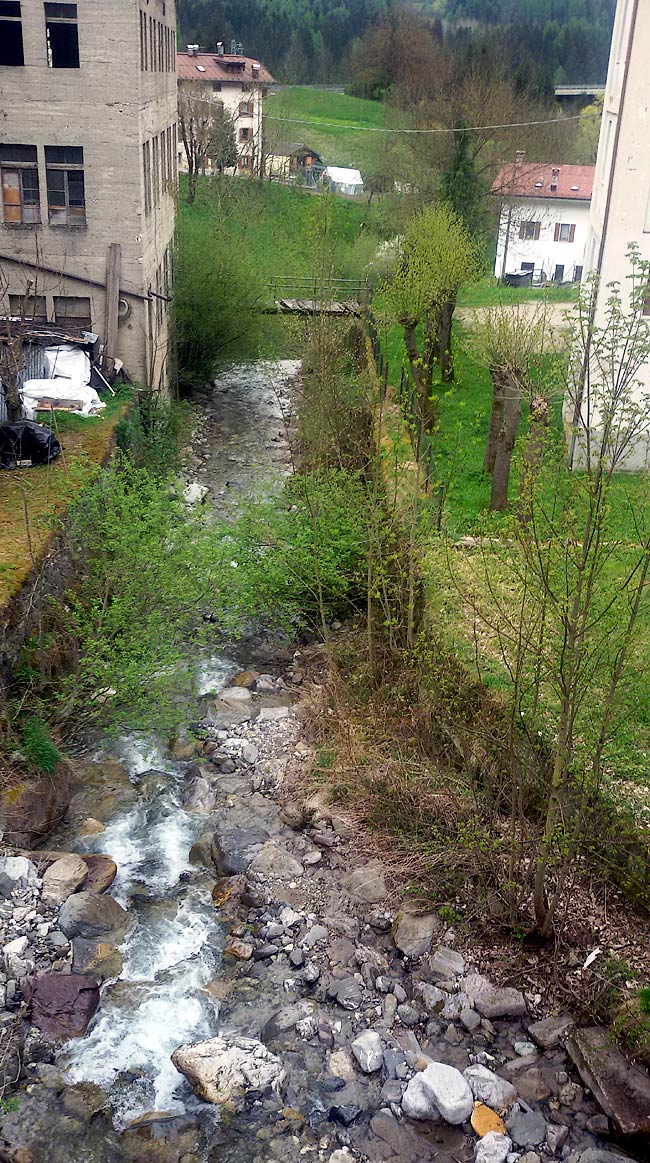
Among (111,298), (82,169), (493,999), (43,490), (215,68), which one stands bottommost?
(493,999)

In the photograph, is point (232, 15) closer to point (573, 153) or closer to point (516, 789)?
point (573, 153)

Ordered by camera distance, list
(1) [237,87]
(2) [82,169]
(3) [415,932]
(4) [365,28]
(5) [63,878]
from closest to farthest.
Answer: (3) [415,932], (5) [63,878], (2) [82,169], (1) [237,87], (4) [365,28]

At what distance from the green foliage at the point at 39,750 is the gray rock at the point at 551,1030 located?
206 inches

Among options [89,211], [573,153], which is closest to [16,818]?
[89,211]

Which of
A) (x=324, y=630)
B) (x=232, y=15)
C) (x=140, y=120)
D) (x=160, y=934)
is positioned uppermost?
(x=232, y=15)

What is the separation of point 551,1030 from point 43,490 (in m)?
10.2

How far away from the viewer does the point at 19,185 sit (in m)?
20.2

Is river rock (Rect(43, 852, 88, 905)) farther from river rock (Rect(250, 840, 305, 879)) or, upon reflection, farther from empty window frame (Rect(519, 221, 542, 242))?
empty window frame (Rect(519, 221, 542, 242))

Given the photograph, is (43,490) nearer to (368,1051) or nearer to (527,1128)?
(368,1051)

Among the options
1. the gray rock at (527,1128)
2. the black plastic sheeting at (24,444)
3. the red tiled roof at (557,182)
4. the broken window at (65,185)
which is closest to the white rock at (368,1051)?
the gray rock at (527,1128)

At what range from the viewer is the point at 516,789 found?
29.1 feet

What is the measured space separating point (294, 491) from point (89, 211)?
30.9ft

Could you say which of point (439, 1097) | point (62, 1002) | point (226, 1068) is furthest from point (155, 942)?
point (439, 1097)

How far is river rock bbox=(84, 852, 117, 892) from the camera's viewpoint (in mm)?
9625
